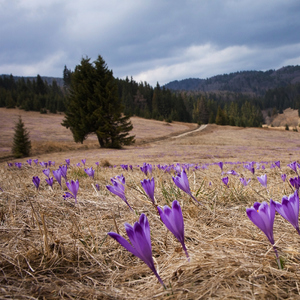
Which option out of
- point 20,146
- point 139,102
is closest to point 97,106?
point 20,146

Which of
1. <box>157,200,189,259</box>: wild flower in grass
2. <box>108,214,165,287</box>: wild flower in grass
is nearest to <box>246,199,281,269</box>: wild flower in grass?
<box>157,200,189,259</box>: wild flower in grass

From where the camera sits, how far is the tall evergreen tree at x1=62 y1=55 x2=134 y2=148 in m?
19.5

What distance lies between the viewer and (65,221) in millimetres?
1613

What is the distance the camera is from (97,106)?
1967cm

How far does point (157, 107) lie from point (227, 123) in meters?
23.4

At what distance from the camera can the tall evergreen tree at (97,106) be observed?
19.5 meters

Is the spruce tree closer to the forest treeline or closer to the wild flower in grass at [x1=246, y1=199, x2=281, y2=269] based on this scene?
the wild flower in grass at [x1=246, y1=199, x2=281, y2=269]

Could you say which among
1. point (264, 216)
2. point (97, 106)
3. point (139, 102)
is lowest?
point (264, 216)

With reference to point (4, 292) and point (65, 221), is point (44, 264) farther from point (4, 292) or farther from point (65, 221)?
point (65, 221)

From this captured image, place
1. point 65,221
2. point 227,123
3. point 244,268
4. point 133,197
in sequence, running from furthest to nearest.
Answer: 1. point 227,123
2. point 133,197
3. point 65,221
4. point 244,268

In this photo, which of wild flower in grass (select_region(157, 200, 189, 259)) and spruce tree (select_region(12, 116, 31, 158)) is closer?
wild flower in grass (select_region(157, 200, 189, 259))

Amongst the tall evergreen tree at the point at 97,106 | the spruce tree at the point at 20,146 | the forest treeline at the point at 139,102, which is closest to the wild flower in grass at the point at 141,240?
the spruce tree at the point at 20,146

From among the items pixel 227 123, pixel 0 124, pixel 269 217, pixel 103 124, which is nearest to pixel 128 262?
pixel 269 217

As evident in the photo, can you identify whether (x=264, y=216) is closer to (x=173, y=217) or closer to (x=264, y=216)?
(x=264, y=216)
